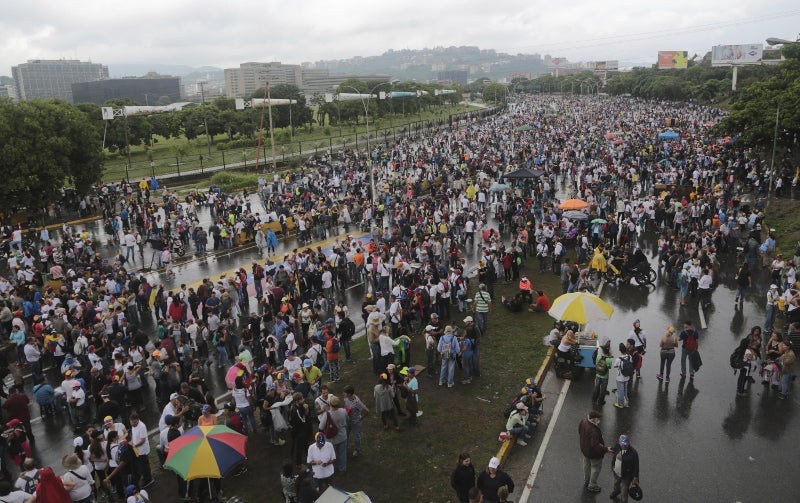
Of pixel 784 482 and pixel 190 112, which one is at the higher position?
pixel 190 112

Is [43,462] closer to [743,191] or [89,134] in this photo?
[89,134]

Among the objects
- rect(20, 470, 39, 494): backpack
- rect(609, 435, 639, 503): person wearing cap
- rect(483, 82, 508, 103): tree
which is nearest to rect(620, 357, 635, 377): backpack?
rect(609, 435, 639, 503): person wearing cap

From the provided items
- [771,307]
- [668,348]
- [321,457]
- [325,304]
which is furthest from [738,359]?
[325,304]

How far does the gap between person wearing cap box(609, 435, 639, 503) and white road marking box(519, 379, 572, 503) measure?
4.70 ft

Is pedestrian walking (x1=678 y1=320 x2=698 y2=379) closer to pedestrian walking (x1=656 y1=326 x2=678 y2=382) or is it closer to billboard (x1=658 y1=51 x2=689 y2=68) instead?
pedestrian walking (x1=656 y1=326 x2=678 y2=382)

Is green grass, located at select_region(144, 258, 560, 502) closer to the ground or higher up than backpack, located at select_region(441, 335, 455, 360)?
closer to the ground

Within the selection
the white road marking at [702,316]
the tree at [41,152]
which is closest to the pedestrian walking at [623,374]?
the white road marking at [702,316]

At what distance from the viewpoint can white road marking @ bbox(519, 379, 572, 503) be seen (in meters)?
9.19

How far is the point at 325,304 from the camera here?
16172 millimetres

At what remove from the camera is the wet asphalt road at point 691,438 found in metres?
9.10

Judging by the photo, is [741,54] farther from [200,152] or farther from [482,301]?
[482,301]

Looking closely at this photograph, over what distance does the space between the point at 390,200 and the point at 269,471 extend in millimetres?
21222

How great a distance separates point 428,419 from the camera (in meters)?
11.3

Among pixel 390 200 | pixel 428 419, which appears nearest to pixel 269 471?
pixel 428 419
